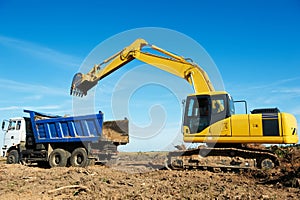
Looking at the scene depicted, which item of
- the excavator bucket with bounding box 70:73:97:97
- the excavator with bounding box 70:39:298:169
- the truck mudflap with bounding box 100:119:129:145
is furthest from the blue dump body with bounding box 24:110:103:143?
the excavator with bounding box 70:39:298:169

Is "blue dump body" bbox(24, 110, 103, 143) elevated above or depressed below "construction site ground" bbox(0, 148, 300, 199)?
above

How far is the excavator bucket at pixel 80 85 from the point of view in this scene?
15.5 meters

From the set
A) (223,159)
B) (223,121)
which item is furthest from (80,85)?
(223,159)

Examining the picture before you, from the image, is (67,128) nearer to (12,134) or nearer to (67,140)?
(67,140)

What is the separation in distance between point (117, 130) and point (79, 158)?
2.27 m

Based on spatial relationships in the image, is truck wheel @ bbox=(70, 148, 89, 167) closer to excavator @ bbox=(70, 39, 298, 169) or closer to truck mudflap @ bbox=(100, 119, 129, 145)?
truck mudflap @ bbox=(100, 119, 129, 145)

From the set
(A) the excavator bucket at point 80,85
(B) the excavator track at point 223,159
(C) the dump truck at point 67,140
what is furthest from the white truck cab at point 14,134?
(B) the excavator track at point 223,159

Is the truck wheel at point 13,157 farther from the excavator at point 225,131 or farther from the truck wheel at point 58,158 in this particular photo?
the excavator at point 225,131

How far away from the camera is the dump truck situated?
47.0 feet

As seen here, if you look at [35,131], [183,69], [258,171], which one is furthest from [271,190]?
[35,131]

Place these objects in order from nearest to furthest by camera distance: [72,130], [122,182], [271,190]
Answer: [271,190], [122,182], [72,130]

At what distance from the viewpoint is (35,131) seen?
1597 cm

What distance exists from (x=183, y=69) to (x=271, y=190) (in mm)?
7043

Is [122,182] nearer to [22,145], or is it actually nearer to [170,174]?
[170,174]
